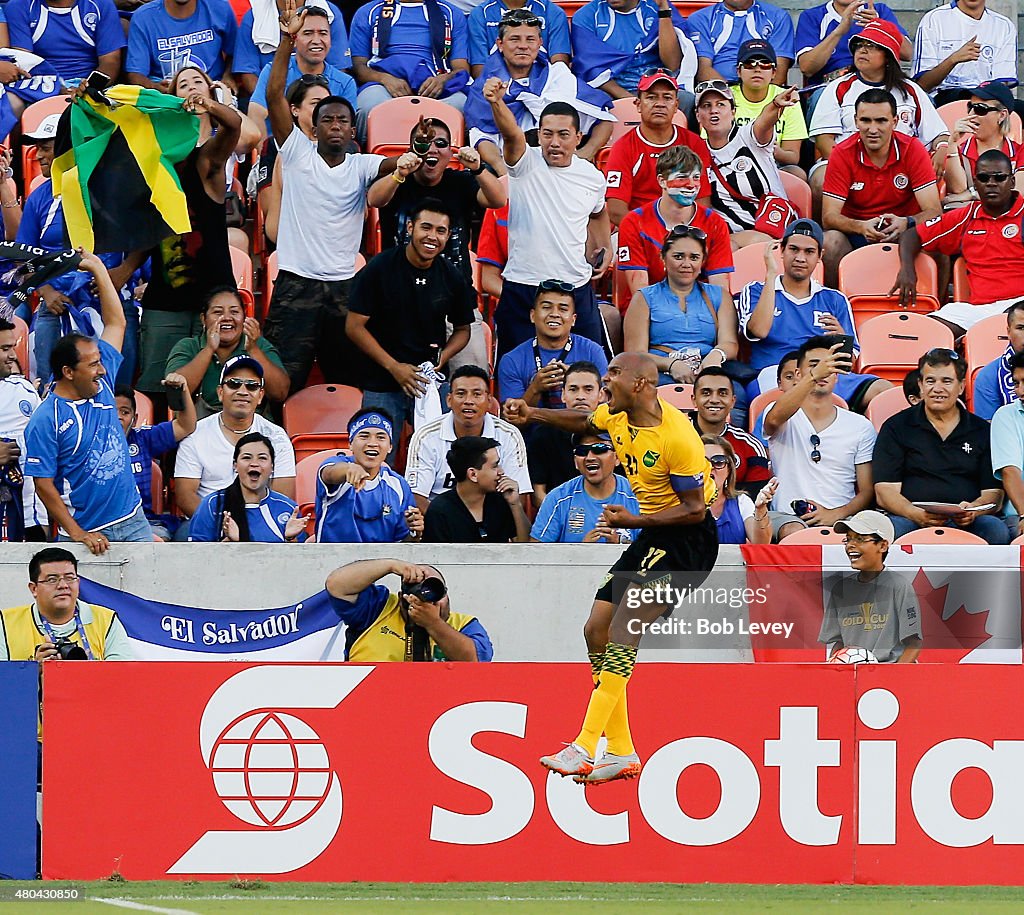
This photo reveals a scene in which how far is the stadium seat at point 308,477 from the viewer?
404 inches

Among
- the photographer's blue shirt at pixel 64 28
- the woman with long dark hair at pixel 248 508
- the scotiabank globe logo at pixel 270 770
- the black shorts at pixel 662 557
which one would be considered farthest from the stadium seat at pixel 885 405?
the photographer's blue shirt at pixel 64 28

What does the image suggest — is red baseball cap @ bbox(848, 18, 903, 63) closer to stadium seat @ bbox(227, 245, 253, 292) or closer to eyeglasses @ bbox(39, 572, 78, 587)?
stadium seat @ bbox(227, 245, 253, 292)

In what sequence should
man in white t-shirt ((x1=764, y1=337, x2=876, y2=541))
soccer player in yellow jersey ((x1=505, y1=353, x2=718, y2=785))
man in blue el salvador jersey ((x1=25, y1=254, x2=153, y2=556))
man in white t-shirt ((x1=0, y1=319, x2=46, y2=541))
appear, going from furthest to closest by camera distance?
1. man in white t-shirt ((x1=764, y1=337, x2=876, y2=541))
2. man in white t-shirt ((x1=0, y1=319, x2=46, y2=541))
3. man in blue el salvador jersey ((x1=25, y1=254, x2=153, y2=556))
4. soccer player in yellow jersey ((x1=505, y1=353, x2=718, y2=785))

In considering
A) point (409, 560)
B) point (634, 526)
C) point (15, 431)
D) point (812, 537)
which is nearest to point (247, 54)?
point (15, 431)

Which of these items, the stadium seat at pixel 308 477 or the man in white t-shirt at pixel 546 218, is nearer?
the stadium seat at pixel 308 477

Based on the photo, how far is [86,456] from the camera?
364 inches

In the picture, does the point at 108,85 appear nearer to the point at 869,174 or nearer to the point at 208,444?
the point at 208,444

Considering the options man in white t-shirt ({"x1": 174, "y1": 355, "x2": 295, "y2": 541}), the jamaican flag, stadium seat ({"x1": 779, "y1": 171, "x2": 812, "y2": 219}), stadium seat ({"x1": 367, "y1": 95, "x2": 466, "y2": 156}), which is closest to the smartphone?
man in white t-shirt ({"x1": 174, "y1": 355, "x2": 295, "y2": 541})

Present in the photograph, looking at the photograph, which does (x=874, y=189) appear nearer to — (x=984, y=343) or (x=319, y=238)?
(x=984, y=343)

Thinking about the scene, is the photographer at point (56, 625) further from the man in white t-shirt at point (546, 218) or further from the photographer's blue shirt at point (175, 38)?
the photographer's blue shirt at point (175, 38)

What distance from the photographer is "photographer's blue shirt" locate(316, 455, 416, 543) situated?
9.47 m

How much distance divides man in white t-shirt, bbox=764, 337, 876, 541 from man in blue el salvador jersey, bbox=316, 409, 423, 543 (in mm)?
2233

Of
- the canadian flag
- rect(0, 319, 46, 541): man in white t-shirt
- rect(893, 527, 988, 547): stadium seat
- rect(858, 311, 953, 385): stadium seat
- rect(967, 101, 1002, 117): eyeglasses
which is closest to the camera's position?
the canadian flag

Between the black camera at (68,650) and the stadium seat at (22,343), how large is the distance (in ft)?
8.51
